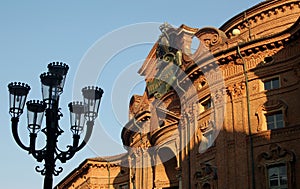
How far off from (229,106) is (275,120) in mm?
3221

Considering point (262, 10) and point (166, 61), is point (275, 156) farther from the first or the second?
point (166, 61)

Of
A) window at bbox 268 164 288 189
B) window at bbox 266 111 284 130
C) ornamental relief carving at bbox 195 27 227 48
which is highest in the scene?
ornamental relief carving at bbox 195 27 227 48

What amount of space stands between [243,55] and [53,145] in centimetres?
2052

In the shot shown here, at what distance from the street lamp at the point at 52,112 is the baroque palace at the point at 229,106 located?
16819 mm

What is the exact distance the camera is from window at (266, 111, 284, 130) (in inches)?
1272

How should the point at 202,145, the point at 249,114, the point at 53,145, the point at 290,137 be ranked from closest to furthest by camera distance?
the point at 53,145
the point at 290,137
the point at 249,114
the point at 202,145

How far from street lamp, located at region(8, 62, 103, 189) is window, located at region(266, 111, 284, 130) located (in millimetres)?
17698

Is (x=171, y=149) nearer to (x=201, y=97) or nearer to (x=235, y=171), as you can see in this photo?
(x=201, y=97)

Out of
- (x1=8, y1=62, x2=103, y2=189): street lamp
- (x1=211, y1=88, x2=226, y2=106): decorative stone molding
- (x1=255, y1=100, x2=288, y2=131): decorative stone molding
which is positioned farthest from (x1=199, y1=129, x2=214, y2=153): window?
(x1=8, y1=62, x2=103, y2=189): street lamp

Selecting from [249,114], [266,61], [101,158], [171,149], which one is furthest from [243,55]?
[101,158]

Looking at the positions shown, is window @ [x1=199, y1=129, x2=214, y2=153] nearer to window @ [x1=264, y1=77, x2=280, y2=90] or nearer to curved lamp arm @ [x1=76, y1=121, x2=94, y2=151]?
window @ [x1=264, y1=77, x2=280, y2=90]

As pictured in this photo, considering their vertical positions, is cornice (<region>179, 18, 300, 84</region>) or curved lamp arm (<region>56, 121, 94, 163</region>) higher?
cornice (<region>179, 18, 300, 84</region>)

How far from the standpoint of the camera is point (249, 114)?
3325 centimetres

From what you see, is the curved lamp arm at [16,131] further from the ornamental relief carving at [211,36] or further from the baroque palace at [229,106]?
the ornamental relief carving at [211,36]
